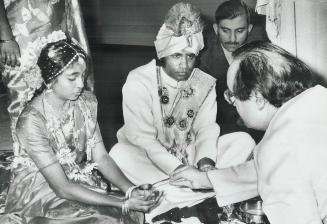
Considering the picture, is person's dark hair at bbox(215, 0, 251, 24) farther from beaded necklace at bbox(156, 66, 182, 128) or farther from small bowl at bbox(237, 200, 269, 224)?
small bowl at bbox(237, 200, 269, 224)

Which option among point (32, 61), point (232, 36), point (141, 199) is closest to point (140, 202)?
point (141, 199)

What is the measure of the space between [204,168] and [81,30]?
598 millimetres

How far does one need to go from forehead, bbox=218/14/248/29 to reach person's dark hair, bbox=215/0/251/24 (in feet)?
0.04

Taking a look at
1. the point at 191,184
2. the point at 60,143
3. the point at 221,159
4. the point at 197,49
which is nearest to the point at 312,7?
the point at 197,49

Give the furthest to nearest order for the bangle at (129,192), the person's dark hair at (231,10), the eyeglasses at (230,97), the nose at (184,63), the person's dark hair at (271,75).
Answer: the person's dark hair at (231,10) < the nose at (184,63) < the bangle at (129,192) < the eyeglasses at (230,97) < the person's dark hair at (271,75)

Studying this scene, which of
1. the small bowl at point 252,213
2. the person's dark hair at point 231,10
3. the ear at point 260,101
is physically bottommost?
the small bowl at point 252,213

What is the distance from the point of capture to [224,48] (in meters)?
1.64

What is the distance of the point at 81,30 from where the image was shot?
128 centimetres

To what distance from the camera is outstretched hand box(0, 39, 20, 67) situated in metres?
1.12

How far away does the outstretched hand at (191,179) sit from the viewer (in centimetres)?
115

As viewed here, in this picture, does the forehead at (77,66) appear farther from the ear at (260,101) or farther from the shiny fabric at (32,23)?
the ear at (260,101)

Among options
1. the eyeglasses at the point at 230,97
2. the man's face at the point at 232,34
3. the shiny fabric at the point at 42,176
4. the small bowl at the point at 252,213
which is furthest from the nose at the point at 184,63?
the small bowl at the point at 252,213

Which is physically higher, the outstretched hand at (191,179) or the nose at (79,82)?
the nose at (79,82)

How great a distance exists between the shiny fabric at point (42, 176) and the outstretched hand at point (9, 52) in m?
0.14
